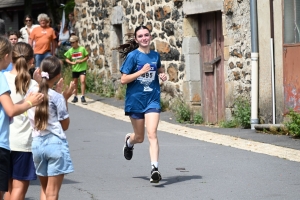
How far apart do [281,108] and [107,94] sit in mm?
6926

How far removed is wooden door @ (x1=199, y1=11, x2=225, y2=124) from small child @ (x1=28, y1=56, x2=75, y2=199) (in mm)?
8264

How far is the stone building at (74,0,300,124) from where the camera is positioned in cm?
1277

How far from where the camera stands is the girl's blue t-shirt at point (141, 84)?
29.5 feet

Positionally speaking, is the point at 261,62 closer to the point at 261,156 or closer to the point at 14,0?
the point at 261,156

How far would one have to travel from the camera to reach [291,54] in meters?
12.5

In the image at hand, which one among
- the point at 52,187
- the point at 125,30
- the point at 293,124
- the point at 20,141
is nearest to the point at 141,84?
the point at 20,141

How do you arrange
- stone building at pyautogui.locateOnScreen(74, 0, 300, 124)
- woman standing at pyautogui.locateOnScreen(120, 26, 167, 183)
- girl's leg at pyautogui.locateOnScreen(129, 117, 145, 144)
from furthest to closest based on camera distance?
stone building at pyautogui.locateOnScreen(74, 0, 300, 124), girl's leg at pyautogui.locateOnScreen(129, 117, 145, 144), woman standing at pyautogui.locateOnScreen(120, 26, 167, 183)

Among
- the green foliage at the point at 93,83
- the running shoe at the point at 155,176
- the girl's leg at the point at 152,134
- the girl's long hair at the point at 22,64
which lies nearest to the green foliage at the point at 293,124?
the girl's leg at the point at 152,134

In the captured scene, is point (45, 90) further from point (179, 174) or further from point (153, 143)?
point (179, 174)

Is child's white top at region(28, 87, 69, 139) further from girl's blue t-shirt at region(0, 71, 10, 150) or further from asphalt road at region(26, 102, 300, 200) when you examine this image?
asphalt road at region(26, 102, 300, 200)

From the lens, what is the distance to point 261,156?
10.3 meters

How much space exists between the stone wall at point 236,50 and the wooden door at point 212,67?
596 millimetres

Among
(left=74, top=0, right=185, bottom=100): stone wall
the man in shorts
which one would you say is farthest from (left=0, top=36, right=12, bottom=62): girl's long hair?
the man in shorts

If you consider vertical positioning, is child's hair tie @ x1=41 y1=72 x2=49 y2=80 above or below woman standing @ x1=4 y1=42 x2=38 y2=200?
above
